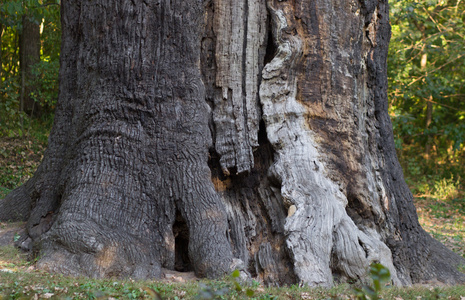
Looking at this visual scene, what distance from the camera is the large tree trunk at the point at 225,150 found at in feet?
14.5

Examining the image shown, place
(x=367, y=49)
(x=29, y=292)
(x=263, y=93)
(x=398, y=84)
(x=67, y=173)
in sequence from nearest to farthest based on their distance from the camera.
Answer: (x=29, y=292)
(x=67, y=173)
(x=263, y=93)
(x=367, y=49)
(x=398, y=84)

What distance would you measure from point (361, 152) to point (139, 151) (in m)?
2.62

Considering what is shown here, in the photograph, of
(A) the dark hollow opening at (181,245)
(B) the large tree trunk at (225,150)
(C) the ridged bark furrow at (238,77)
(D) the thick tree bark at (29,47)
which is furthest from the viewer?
(D) the thick tree bark at (29,47)

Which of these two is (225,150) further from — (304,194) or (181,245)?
(181,245)

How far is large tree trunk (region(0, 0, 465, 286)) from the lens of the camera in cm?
443

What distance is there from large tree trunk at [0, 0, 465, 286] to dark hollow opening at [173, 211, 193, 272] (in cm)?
2

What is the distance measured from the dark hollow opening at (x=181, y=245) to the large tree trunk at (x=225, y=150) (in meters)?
0.02

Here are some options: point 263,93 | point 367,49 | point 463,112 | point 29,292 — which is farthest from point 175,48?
point 463,112

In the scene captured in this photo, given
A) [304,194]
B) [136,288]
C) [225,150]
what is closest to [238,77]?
[225,150]

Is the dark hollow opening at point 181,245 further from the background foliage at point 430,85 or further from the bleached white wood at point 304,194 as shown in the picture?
the background foliage at point 430,85

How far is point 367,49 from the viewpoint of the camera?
18.5 feet

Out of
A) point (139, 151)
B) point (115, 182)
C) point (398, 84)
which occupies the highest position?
point (398, 84)

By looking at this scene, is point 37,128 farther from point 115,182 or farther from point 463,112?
point 463,112

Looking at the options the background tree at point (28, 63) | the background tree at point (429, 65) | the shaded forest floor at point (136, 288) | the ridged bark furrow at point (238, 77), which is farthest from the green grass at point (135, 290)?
the background tree at point (429, 65)
